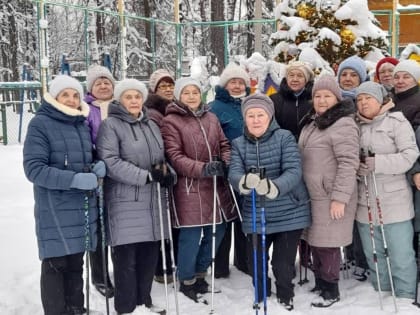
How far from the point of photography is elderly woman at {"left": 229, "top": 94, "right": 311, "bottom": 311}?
3945 mm

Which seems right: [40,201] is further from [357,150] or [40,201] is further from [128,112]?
[357,150]

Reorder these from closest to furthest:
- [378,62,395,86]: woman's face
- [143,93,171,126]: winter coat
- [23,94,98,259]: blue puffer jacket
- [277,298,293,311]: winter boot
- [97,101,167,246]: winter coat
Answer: [23,94,98,259]: blue puffer jacket → [97,101,167,246]: winter coat → [277,298,293,311]: winter boot → [143,93,171,126]: winter coat → [378,62,395,86]: woman's face

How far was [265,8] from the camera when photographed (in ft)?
72.1

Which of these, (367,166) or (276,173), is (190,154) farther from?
(367,166)

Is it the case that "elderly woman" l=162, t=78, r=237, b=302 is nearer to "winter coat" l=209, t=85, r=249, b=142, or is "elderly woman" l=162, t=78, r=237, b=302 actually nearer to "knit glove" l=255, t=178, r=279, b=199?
"winter coat" l=209, t=85, r=249, b=142

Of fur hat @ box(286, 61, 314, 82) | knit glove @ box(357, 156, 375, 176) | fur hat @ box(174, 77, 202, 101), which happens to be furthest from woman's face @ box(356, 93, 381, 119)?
fur hat @ box(174, 77, 202, 101)

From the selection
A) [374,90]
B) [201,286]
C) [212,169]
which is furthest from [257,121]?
[201,286]

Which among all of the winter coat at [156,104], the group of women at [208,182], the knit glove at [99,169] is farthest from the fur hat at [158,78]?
the knit glove at [99,169]

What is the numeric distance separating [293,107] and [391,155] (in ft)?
3.43

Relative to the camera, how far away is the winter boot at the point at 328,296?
13.6 feet

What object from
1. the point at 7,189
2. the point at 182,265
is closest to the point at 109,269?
the point at 182,265

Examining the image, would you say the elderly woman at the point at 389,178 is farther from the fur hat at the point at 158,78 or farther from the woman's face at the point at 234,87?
the fur hat at the point at 158,78

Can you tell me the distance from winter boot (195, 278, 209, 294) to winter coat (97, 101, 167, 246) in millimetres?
776

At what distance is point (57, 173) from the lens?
11.2ft
